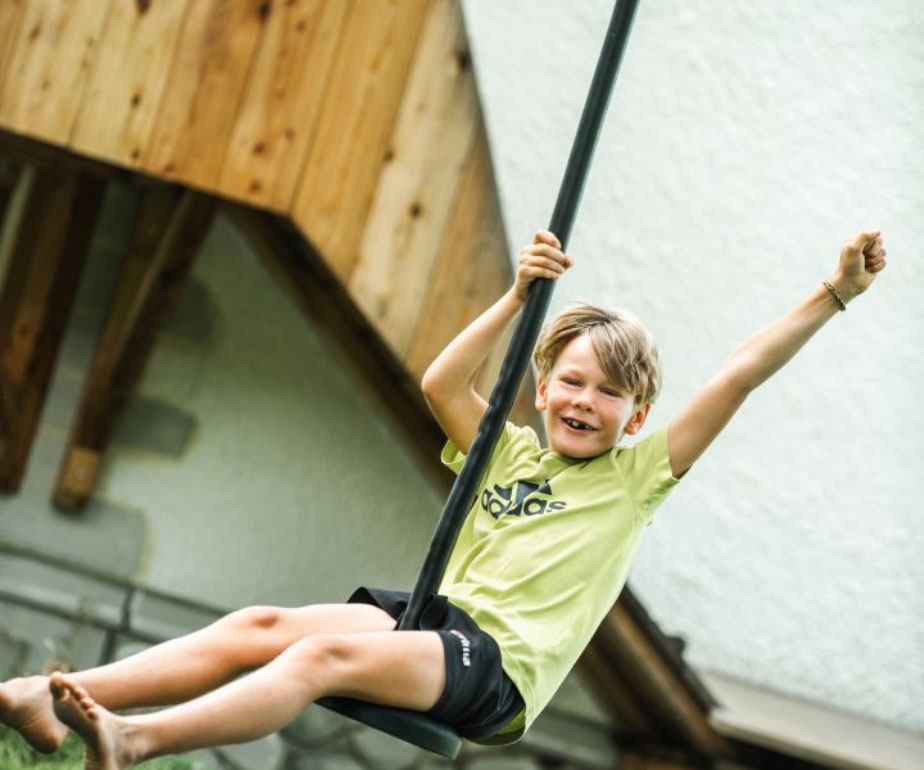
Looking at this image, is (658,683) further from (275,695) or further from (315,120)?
(275,695)

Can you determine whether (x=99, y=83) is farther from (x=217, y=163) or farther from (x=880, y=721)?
(x=880, y=721)

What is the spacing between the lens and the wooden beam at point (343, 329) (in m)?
4.15

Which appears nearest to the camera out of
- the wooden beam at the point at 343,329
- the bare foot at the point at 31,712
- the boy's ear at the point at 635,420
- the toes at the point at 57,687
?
the toes at the point at 57,687

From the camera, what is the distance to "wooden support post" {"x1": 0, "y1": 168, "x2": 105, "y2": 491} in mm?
4426

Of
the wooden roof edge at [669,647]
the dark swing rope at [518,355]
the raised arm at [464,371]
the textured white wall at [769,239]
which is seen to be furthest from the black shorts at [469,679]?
the textured white wall at [769,239]

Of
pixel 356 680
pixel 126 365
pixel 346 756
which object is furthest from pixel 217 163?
pixel 346 756

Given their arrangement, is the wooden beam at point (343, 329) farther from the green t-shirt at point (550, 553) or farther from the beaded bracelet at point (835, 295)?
the beaded bracelet at point (835, 295)

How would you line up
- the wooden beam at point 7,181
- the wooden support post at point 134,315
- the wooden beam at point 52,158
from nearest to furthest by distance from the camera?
the wooden beam at point 52,158, the wooden support post at point 134,315, the wooden beam at point 7,181

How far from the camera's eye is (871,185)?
4.27 meters

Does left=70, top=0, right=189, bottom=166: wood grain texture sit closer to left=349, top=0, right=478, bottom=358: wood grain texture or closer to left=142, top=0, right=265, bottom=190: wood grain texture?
left=142, top=0, right=265, bottom=190: wood grain texture

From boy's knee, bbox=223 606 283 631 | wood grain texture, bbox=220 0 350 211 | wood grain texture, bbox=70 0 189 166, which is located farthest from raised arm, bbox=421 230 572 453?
wood grain texture, bbox=70 0 189 166

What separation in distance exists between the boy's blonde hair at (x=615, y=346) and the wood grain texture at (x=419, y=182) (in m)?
1.18

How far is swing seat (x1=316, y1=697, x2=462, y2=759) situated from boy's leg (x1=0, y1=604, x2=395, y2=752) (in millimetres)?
104

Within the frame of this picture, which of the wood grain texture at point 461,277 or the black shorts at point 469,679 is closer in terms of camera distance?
the black shorts at point 469,679
